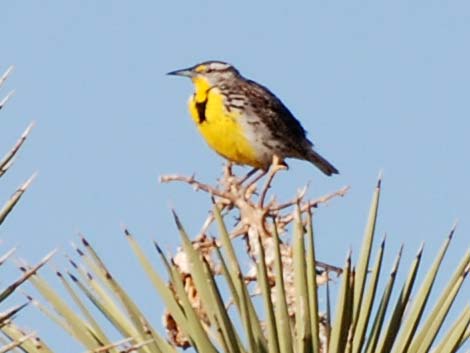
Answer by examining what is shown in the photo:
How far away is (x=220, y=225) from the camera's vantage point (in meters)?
1.99

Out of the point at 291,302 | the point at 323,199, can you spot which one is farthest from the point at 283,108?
the point at 291,302

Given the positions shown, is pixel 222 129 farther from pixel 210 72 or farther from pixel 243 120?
pixel 210 72

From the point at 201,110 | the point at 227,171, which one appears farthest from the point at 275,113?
the point at 227,171

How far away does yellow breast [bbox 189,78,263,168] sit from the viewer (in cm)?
833

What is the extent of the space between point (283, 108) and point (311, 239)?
7358mm

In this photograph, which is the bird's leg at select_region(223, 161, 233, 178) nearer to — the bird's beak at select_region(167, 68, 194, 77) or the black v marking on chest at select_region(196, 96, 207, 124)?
the black v marking on chest at select_region(196, 96, 207, 124)

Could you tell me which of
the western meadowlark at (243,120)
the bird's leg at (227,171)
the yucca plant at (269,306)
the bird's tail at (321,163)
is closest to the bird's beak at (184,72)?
the western meadowlark at (243,120)

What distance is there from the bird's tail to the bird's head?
2.89ft

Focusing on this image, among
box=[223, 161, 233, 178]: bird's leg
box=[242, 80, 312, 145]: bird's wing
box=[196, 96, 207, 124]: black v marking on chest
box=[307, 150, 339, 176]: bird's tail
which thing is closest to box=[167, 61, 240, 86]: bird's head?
box=[242, 80, 312, 145]: bird's wing

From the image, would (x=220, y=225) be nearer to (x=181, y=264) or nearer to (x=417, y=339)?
(x=181, y=264)

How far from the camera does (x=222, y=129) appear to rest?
27.6 feet

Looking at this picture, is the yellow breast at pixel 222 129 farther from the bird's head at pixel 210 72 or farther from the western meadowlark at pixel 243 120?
the bird's head at pixel 210 72

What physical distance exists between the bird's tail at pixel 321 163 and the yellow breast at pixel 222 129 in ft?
2.91

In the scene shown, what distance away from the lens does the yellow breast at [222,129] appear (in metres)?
8.33
